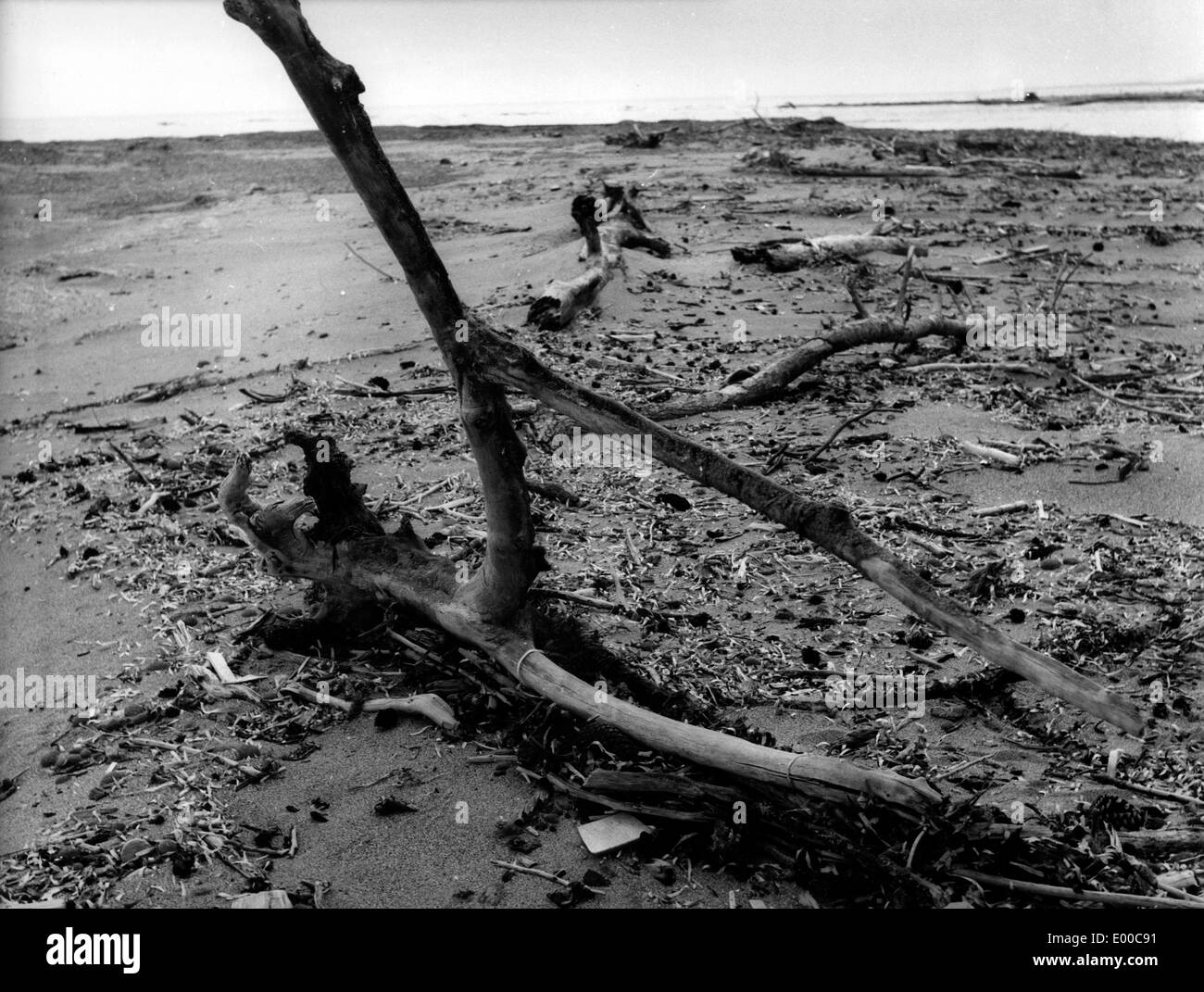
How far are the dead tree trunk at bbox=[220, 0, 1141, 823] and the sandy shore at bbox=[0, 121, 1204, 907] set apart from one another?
0.29 m

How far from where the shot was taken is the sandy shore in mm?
3053

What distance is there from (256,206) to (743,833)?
441 inches

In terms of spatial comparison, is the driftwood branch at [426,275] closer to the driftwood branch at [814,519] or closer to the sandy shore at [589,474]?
the driftwood branch at [814,519]

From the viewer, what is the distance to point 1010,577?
410cm

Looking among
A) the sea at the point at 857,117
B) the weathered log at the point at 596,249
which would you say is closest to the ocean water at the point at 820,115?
the sea at the point at 857,117

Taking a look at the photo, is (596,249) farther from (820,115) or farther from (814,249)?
(820,115)

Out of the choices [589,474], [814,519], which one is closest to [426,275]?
[814,519]

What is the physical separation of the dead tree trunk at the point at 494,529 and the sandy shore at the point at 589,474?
29cm

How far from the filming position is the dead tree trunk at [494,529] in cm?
254

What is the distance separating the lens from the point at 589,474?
16.8 ft

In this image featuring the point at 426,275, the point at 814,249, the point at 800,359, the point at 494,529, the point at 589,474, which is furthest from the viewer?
the point at 814,249

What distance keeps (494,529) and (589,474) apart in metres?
1.87
